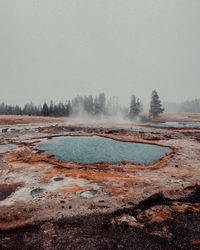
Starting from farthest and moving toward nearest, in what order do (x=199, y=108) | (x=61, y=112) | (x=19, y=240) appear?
(x=199, y=108) → (x=61, y=112) → (x=19, y=240)

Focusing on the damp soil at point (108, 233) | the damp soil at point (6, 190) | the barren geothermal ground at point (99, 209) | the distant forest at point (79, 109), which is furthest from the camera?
the distant forest at point (79, 109)

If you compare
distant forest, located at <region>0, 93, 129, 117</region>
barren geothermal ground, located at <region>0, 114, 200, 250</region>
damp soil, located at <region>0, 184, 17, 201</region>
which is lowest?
damp soil, located at <region>0, 184, 17, 201</region>

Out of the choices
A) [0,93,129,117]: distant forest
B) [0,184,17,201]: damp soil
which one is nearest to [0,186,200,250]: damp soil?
[0,184,17,201]: damp soil

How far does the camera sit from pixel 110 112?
115562 millimetres

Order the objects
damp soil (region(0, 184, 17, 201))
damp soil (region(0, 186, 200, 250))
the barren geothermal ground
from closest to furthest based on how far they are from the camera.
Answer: damp soil (region(0, 186, 200, 250)) → the barren geothermal ground → damp soil (region(0, 184, 17, 201))

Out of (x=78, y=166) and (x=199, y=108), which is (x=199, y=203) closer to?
(x=78, y=166)

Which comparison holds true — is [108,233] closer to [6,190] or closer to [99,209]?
[99,209]

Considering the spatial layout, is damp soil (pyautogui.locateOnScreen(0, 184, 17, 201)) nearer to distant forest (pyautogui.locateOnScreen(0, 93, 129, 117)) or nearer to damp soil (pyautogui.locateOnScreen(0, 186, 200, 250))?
damp soil (pyautogui.locateOnScreen(0, 186, 200, 250))

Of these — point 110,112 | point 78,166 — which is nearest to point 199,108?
point 110,112

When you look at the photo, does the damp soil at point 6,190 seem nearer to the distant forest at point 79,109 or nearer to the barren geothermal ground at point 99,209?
the barren geothermal ground at point 99,209

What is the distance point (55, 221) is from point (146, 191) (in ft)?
15.4

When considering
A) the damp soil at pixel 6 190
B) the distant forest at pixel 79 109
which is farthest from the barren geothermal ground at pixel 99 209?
the distant forest at pixel 79 109

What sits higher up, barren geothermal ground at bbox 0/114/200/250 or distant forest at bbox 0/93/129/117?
distant forest at bbox 0/93/129/117

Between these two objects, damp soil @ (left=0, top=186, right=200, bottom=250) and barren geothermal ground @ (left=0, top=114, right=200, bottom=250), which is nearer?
damp soil @ (left=0, top=186, right=200, bottom=250)
